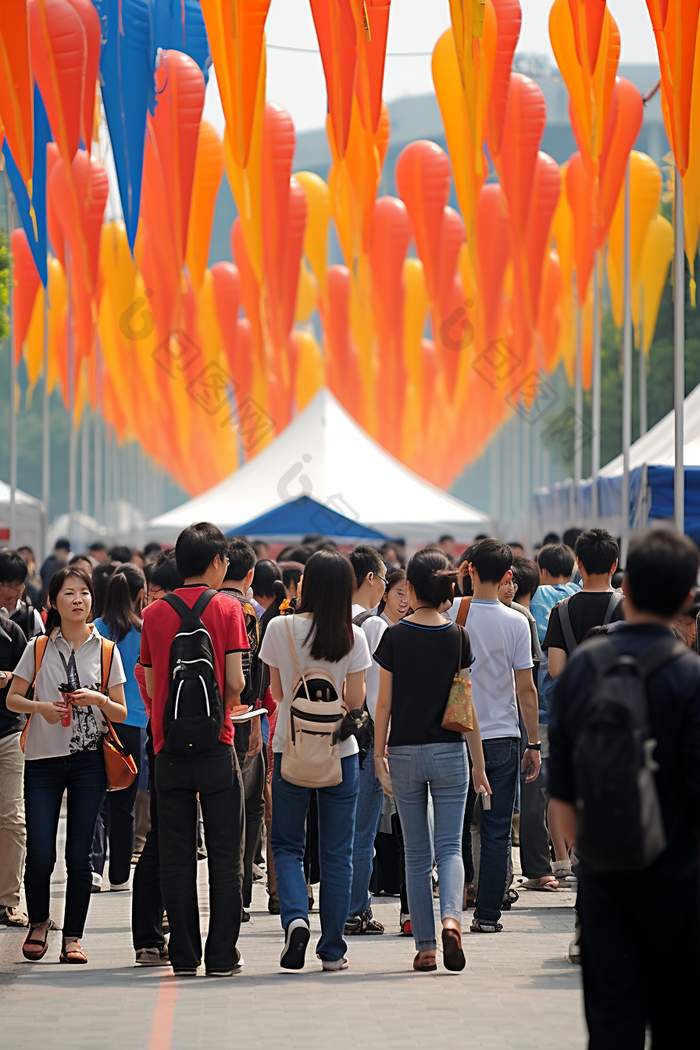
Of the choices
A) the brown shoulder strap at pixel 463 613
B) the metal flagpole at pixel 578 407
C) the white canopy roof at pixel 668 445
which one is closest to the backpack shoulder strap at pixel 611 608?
the brown shoulder strap at pixel 463 613

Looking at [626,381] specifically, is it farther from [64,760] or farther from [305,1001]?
[305,1001]

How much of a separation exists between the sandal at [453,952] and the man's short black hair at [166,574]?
2.28 metres

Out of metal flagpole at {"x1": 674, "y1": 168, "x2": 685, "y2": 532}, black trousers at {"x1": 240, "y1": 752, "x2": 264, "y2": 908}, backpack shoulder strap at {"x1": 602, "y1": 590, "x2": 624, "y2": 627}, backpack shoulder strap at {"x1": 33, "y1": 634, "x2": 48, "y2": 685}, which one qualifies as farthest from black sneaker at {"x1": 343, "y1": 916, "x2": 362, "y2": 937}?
metal flagpole at {"x1": 674, "y1": 168, "x2": 685, "y2": 532}

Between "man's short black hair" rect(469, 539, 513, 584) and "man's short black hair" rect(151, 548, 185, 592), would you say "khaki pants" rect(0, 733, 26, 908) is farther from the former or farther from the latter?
"man's short black hair" rect(469, 539, 513, 584)

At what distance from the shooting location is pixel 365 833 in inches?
291

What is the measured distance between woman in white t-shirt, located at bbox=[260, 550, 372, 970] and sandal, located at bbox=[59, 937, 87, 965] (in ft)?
3.00

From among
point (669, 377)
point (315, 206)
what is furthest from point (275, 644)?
point (669, 377)

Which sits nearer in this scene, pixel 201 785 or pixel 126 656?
pixel 201 785

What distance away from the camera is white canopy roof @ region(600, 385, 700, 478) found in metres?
14.3

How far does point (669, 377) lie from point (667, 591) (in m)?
42.3

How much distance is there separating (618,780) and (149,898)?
3608 mm

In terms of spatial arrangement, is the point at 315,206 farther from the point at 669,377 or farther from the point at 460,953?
the point at 669,377

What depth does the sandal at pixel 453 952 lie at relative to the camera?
239 inches

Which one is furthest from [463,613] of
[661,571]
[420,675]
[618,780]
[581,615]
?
[618,780]
